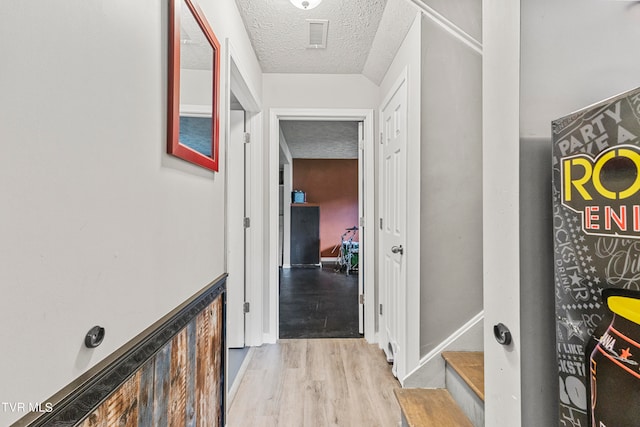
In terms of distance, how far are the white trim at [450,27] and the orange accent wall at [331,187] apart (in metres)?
6.07

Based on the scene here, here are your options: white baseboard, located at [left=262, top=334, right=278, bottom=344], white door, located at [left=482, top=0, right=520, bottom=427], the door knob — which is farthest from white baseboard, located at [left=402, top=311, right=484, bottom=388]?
white baseboard, located at [left=262, top=334, right=278, bottom=344]

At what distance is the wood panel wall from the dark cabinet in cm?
564

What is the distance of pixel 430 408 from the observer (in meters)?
1.61

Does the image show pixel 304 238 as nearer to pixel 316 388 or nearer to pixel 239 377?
pixel 239 377

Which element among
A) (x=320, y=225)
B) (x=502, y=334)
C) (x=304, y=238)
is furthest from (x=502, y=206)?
(x=320, y=225)

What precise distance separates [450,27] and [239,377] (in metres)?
2.58

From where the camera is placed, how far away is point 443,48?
1916mm

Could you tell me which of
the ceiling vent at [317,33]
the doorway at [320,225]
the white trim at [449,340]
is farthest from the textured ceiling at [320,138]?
the white trim at [449,340]

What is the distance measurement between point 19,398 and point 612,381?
3.49 feet

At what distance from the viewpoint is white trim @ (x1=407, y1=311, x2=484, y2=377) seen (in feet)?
6.16

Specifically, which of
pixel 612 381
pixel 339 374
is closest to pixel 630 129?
pixel 612 381

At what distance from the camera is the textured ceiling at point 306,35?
2.08m

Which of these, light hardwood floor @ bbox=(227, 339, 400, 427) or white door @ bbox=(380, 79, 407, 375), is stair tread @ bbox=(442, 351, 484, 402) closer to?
white door @ bbox=(380, 79, 407, 375)

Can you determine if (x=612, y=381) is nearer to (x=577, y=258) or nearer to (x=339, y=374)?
(x=577, y=258)
